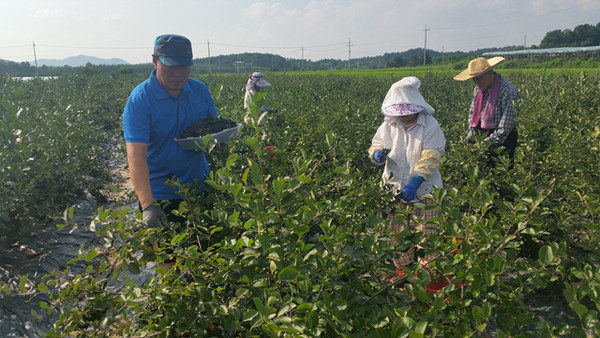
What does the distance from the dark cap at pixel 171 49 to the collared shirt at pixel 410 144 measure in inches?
64.4

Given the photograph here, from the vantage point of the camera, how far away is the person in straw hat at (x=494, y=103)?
13.1ft

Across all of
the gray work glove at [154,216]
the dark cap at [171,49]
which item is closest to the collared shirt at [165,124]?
the dark cap at [171,49]

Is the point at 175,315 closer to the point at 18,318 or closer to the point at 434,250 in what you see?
the point at 434,250

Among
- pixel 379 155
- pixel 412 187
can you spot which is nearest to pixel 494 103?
pixel 379 155

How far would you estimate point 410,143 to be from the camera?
3031 mm

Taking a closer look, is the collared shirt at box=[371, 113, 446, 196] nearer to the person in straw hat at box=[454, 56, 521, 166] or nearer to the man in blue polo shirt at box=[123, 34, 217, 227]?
the person in straw hat at box=[454, 56, 521, 166]

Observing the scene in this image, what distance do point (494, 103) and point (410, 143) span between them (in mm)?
1710

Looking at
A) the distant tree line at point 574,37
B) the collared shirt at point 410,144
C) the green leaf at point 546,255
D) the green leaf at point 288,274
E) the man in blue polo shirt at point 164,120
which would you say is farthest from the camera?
the distant tree line at point 574,37

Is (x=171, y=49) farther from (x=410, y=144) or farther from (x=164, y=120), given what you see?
(x=410, y=144)

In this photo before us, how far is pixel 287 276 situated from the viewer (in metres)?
1.08

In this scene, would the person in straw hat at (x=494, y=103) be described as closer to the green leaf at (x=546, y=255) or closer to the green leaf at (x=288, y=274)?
the green leaf at (x=546, y=255)

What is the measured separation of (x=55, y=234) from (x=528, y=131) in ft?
17.1

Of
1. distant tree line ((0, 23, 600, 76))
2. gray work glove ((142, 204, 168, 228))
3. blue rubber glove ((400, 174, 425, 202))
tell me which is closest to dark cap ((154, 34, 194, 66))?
gray work glove ((142, 204, 168, 228))

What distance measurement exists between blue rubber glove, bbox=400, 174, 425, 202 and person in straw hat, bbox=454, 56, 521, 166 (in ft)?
5.02
